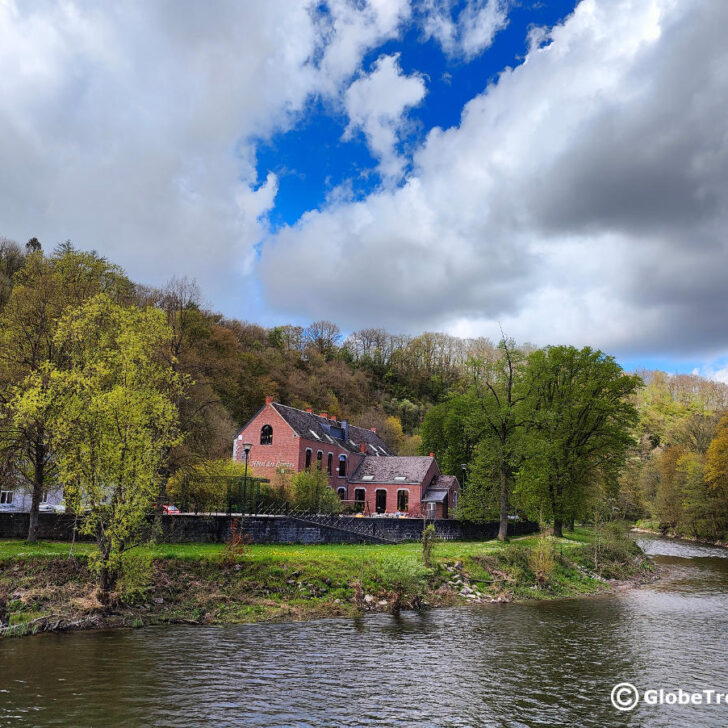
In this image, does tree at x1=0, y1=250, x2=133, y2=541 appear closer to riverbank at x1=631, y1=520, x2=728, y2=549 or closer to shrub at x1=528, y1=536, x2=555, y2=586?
shrub at x1=528, y1=536, x2=555, y2=586

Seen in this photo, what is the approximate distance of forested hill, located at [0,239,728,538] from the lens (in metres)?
27.2

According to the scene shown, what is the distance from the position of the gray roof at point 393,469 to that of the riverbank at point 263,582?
22.1 meters

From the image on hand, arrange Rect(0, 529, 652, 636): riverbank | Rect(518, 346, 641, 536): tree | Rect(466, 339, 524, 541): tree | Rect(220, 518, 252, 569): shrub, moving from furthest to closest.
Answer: Rect(466, 339, 524, 541): tree → Rect(518, 346, 641, 536): tree → Rect(220, 518, 252, 569): shrub → Rect(0, 529, 652, 636): riverbank

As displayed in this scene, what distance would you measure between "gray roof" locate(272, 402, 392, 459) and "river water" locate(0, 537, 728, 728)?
98.9ft

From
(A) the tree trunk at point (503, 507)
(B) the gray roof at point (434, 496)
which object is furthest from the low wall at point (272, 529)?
(B) the gray roof at point (434, 496)

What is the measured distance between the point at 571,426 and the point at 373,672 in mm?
30211

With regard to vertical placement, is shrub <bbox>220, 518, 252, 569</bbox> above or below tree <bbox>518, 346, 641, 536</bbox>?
below

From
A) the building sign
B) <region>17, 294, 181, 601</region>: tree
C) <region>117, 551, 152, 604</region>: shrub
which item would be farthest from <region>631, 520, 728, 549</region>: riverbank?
<region>17, 294, 181, 601</region>: tree

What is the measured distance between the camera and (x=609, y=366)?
132ft

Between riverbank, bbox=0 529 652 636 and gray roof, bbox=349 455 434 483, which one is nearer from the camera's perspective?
riverbank, bbox=0 529 652 636

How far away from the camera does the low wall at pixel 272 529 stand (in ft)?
86.1

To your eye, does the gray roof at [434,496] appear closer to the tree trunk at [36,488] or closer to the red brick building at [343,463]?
the red brick building at [343,463]

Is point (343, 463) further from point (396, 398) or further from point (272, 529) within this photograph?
point (396, 398)

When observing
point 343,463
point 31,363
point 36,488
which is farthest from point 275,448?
point 36,488
